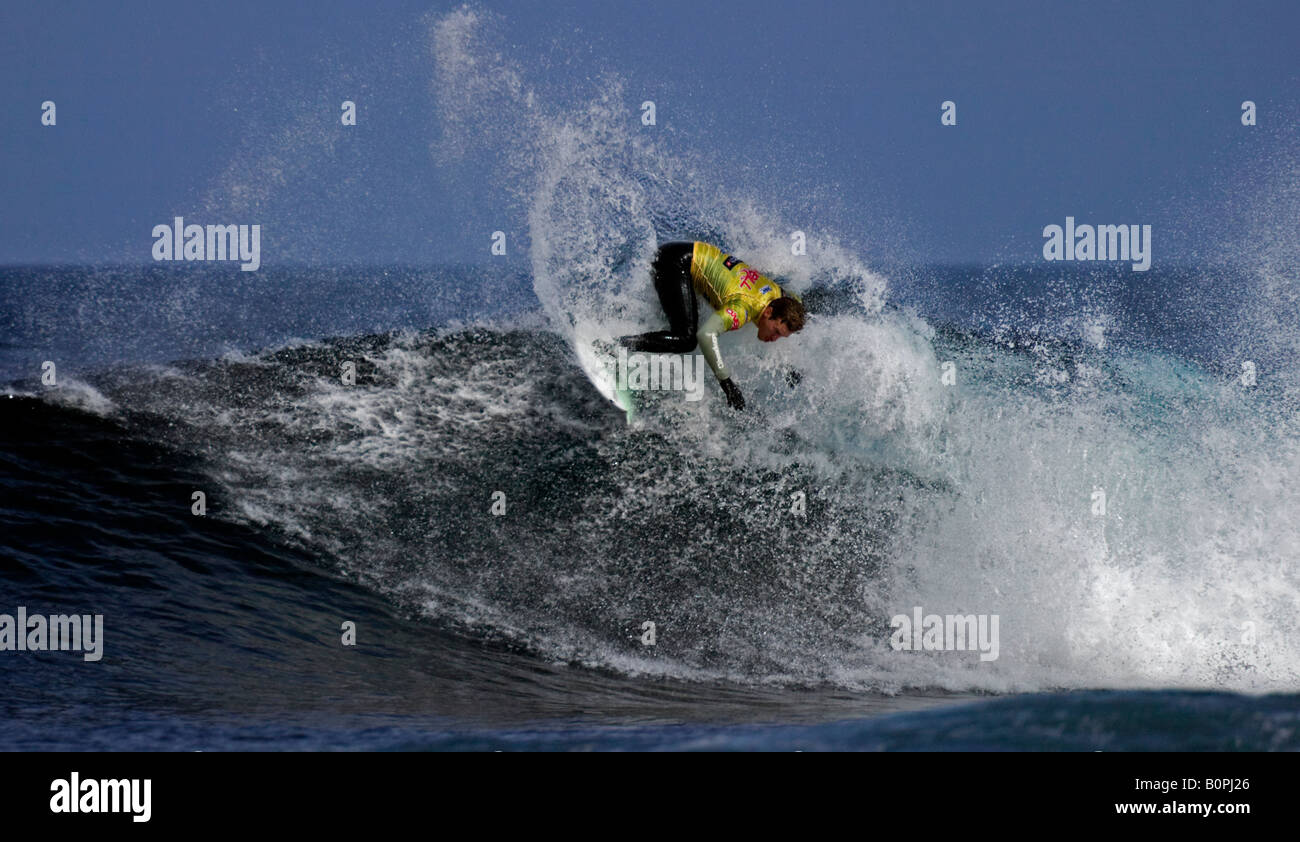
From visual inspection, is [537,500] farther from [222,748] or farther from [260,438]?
[222,748]

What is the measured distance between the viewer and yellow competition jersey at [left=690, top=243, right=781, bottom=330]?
339 inches

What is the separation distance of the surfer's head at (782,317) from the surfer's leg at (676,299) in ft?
2.31

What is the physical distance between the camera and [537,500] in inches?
352

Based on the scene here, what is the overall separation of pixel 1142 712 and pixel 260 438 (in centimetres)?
833

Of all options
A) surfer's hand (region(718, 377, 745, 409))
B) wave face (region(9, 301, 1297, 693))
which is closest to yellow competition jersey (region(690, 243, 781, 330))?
surfer's hand (region(718, 377, 745, 409))

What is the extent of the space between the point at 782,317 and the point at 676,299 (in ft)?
3.44

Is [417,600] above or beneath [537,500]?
beneath

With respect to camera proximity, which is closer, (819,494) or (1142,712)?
(1142,712)

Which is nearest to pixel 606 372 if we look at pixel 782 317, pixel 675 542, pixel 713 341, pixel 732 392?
pixel 713 341

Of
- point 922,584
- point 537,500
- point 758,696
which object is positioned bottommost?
point 758,696

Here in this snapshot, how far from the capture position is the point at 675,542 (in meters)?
8.39

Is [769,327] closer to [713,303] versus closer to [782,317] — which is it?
[782,317]

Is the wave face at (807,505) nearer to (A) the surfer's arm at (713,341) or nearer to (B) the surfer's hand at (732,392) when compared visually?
(B) the surfer's hand at (732,392)
